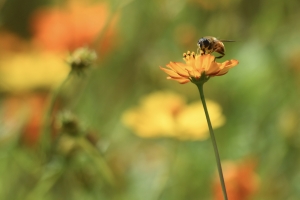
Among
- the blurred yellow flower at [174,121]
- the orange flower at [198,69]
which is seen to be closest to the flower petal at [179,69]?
the orange flower at [198,69]

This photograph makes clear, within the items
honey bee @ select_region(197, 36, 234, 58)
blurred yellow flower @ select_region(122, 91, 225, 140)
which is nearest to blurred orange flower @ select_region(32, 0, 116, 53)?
blurred yellow flower @ select_region(122, 91, 225, 140)

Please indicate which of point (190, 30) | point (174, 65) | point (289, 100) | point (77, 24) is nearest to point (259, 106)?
point (289, 100)

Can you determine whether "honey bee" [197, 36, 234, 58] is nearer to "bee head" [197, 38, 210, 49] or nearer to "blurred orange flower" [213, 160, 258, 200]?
"bee head" [197, 38, 210, 49]

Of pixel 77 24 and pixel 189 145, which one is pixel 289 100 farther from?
pixel 77 24

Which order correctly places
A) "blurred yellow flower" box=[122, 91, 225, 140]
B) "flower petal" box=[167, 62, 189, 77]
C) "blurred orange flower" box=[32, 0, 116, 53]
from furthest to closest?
"blurred orange flower" box=[32, 0, 116, 53], "blurred yellow flower" box=[122, 91, 225, 140], "flower petal" box=[167, 62, 189, 77]

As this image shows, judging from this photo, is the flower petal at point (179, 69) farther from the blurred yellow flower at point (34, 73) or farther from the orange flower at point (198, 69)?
the blurred yellow flower at point (34, 73)

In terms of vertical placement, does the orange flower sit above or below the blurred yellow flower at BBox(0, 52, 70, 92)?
below

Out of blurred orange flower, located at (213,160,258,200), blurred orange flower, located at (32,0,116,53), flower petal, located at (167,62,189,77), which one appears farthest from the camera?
blurred orange flower, located at (32,0,116,53)

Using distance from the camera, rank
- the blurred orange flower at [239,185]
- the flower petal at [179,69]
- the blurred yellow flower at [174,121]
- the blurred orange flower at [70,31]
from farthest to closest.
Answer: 1. the blurred orange flower at [70,31]
2. the blurred yellow flower at [174,121]
3. the blurred orange flower at [239,185]
4. the flower petal at [179,69]

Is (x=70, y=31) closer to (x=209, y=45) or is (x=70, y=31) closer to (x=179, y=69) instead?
(x=209, y=45)
